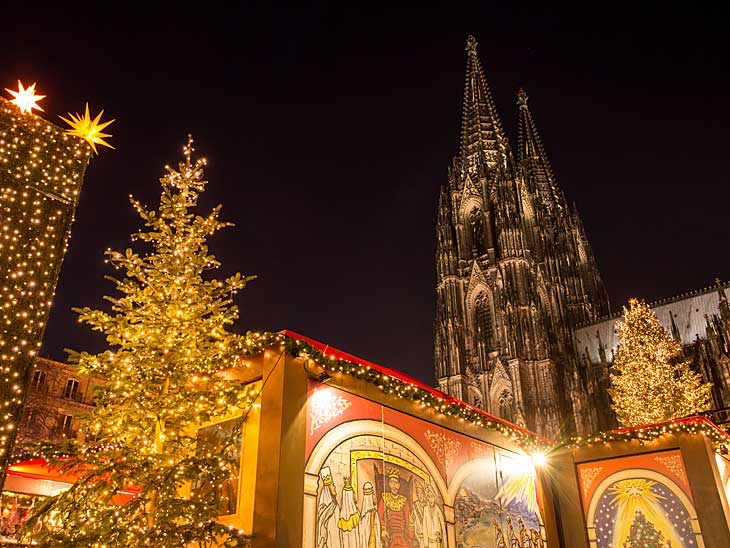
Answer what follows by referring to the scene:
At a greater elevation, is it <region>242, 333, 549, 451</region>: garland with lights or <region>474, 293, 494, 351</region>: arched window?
<region>474, 293, 494, 351</region>: arched window

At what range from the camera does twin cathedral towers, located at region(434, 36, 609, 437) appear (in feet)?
133

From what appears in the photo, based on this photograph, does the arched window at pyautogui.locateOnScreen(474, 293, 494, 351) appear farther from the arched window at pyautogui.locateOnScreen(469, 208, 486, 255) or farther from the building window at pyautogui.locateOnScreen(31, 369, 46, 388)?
the building window at pyautogui.locateOnScreen(31, 369, 46, 388)

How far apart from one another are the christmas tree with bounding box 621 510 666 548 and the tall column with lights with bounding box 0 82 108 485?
11.6m

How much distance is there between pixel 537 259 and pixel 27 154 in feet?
150

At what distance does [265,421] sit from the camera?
7.11 m

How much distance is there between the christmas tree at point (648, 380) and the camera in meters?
23.2

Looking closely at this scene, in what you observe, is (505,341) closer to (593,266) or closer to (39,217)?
(593,266)

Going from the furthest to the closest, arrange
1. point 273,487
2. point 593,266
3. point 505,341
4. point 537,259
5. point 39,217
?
point 593,266
point 537,259
point 505,341
point 273,487
point 39,217

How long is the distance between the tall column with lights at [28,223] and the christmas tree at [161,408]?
2835 mm

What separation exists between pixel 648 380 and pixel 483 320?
2174 cm

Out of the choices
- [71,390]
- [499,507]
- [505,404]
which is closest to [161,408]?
[499,507]

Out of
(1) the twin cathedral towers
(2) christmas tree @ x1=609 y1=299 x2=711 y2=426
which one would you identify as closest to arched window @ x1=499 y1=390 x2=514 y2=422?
(1) the twin cathedral towers

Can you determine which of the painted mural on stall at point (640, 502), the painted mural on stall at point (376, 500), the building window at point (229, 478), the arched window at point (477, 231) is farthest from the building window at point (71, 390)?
the arched window at point (477, 231)

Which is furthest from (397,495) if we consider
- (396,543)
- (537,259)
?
(537,259)
